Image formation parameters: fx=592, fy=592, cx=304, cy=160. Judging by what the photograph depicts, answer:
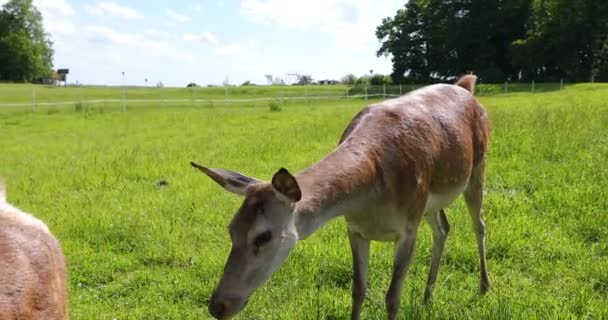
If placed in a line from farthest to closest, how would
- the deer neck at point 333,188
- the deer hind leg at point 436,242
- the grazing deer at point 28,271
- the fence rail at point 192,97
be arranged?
the fence rail at point 192,97 → the deer hind leg at point 436,242 → the deer neck at point 333,188 → the grazing deer at point 28,271

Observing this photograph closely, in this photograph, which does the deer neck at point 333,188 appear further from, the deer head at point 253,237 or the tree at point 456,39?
the tree at point 456,39

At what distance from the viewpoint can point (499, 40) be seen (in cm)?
6241

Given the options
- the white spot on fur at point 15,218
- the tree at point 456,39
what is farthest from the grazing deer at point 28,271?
the tree at point 456,39

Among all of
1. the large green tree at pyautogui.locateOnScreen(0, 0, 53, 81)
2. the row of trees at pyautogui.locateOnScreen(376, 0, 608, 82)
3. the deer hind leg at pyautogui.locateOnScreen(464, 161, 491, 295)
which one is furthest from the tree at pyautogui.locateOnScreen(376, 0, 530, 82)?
the deer hind leg at pyautogui.locateOnScreen(464, 161, 491, 295)


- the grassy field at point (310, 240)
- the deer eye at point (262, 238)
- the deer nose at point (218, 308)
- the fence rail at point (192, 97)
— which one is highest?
the fence rail at point (192, 97)

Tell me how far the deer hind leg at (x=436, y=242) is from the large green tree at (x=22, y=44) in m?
89.1

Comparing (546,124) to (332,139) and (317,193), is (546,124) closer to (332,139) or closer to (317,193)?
(332,139)

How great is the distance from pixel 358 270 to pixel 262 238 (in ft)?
4.69

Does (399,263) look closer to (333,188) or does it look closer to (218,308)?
(333,188)

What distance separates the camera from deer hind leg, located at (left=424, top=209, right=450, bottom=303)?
4.83 meters

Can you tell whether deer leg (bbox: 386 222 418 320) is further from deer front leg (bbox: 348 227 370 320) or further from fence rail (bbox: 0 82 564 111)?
fence rail (bbox: 0 82 564 111)

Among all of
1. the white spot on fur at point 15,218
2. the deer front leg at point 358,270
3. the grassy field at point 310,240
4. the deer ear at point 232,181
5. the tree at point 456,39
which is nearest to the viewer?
the white spot on fur at point 15,218

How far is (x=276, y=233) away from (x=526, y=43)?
56.3m

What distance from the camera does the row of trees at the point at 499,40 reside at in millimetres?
51375
